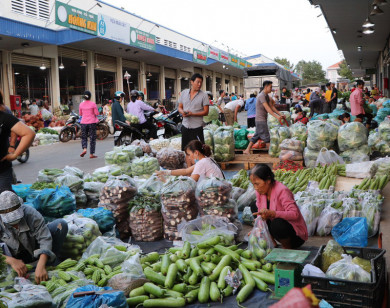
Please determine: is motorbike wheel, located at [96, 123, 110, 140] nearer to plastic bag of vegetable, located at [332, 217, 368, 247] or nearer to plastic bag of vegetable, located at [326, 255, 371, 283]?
plastic bag of vegetable, located at [332, 217, 368, 247]

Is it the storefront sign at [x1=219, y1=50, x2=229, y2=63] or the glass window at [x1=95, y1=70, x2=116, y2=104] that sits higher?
the storefront sign at [x1=219, y1=50, x2=229, y2=63]

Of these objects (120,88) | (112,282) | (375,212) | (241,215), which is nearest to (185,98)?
(241,215)

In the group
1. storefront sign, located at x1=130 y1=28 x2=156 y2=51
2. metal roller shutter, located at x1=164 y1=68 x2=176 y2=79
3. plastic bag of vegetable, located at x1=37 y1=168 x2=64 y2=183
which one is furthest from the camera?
metal roller shutter, located at x1=164 y1=68 x2=176 y2=79

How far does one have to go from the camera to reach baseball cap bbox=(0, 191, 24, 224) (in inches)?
146

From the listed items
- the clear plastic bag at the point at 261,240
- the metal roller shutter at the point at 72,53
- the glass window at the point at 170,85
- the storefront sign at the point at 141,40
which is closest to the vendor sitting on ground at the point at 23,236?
the clear plastic bag at the point at 261,240

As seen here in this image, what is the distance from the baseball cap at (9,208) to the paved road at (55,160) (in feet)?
16.8

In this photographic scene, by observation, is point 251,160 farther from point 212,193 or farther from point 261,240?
point 261,240

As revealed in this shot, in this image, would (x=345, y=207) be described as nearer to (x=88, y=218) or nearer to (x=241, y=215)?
(x=241, y=215)

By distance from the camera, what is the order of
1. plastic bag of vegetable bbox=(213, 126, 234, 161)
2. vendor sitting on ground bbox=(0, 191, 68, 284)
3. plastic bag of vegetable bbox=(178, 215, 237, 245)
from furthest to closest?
plastic bag of vegetable bbox=(213, 126, 234, 161)
plastic bag of vegetable bbox=(178, 215, 237, 245)
vendor sitting on ground bbox=(0, 191, 68, 284)

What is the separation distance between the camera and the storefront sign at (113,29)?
818 inches

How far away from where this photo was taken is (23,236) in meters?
3.97

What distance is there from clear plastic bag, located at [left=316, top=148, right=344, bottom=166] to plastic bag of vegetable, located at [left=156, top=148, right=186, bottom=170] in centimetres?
260

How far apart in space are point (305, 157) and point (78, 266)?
18.0 feet

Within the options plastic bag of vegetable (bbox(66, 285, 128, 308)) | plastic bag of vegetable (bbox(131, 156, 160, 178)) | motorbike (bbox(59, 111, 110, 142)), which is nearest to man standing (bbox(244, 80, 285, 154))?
plastic bag of vegetable (bbox(131, 156, 160, 178))
